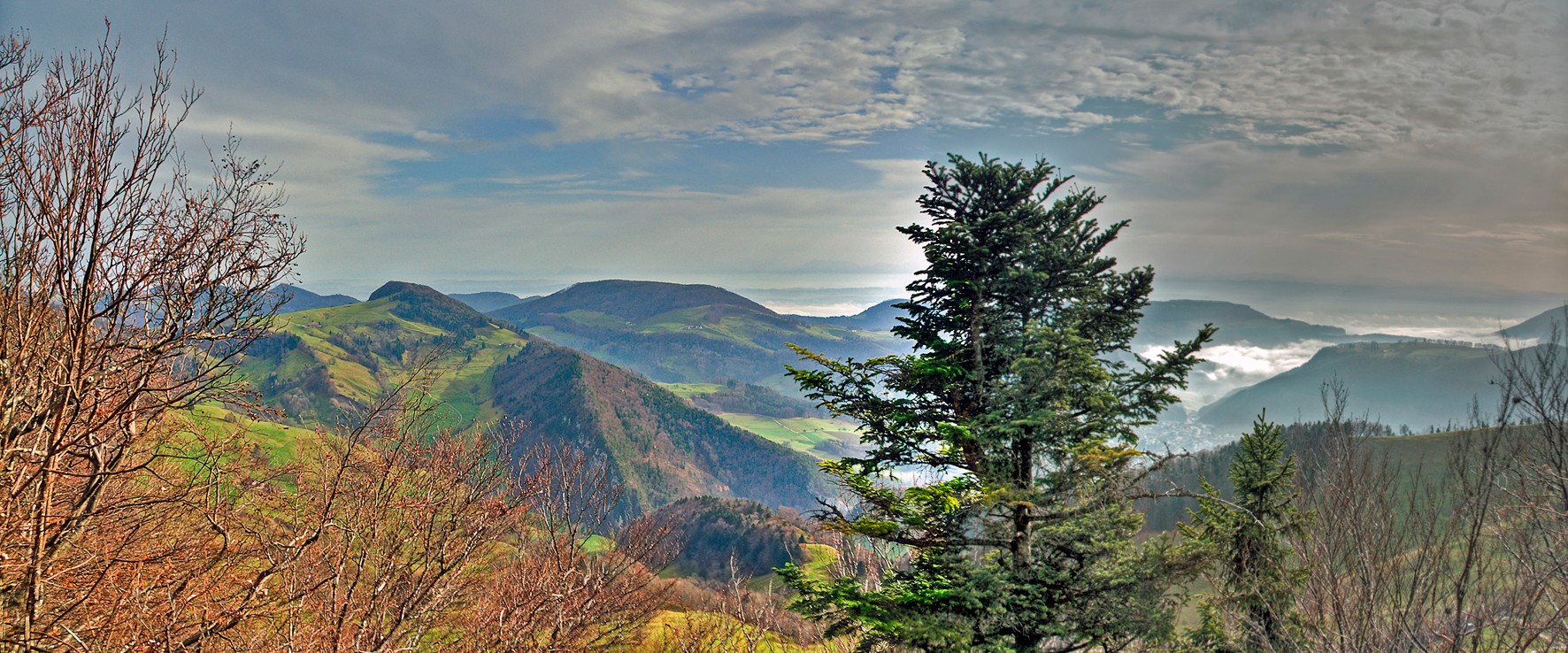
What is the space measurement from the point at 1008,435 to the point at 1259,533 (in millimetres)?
9459

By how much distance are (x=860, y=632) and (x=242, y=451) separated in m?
14.4

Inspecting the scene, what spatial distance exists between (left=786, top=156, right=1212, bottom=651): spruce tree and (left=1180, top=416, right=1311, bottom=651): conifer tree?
498 cm

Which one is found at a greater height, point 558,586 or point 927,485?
point 927,485

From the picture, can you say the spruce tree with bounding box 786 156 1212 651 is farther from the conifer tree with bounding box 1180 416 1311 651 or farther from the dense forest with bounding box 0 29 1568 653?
the conifer tree with bounding box 1180 416 1311 651

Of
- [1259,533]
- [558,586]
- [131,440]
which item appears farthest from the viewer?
[1259,533]

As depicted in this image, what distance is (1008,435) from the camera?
50.5ft

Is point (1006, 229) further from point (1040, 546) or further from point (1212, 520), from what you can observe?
point (1212, 520)

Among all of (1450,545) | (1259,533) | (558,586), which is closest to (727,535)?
(558,586)

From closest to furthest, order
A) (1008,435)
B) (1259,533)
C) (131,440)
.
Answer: (131,440), (1008,435), (1259,533)

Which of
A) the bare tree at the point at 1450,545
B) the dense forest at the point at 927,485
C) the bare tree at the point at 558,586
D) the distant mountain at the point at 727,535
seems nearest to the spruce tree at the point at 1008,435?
the dense forest at the point at 927,485

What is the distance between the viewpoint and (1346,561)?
1184 centimetres

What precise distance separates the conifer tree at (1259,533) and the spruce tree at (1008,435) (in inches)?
196

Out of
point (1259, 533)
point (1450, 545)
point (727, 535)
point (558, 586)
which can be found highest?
point (1450, 545)

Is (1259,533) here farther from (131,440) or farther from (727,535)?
(727,535)
